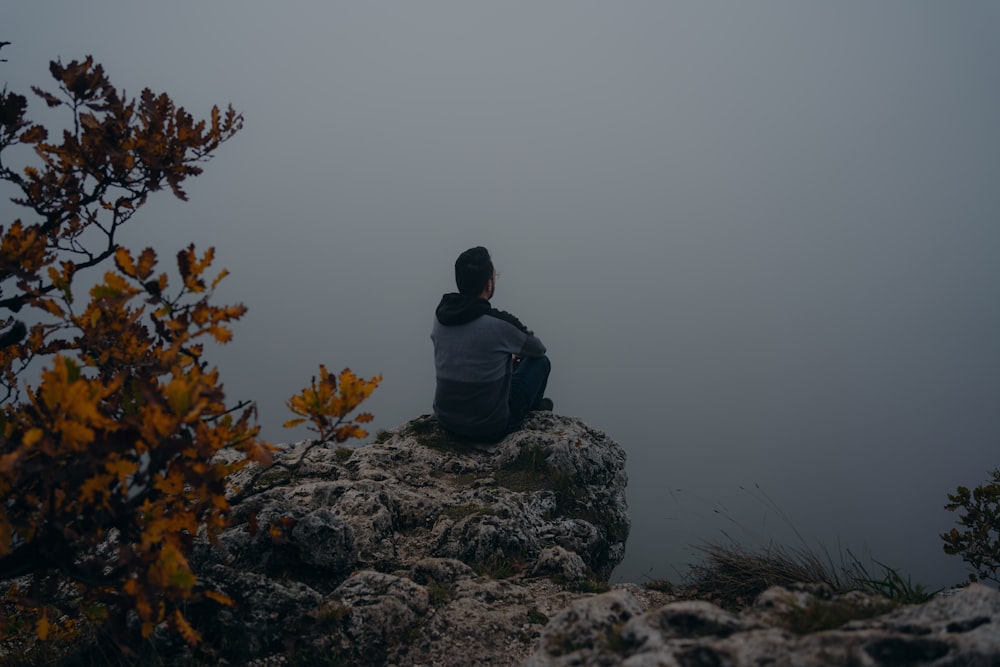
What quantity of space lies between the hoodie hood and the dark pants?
50.9 inches

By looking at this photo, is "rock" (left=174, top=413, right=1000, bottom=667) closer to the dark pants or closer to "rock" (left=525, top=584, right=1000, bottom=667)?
"rock" (left=525, top=584, right=1000, bottom=667)

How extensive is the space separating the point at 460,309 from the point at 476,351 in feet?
1.90

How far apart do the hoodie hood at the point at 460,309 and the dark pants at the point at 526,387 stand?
1.29 m

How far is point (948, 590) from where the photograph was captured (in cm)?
561

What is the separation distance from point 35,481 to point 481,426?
17.6 ft

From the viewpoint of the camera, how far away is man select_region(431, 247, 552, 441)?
782cm

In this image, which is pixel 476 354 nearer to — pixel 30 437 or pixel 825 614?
pixel 825 614

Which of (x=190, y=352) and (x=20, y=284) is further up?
(x=20, y=284)

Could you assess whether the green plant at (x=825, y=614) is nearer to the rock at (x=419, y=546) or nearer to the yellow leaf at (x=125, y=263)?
the rock at (x=419, y=546)

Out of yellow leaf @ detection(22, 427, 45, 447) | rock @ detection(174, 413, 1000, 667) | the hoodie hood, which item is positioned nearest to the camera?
yellow leaf @ detection(22, 427, 45, 447)

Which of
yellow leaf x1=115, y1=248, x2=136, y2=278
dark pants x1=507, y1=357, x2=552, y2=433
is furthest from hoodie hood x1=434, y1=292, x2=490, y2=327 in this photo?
yellow leaf x1=115, y1=248, x2=136, y2=278

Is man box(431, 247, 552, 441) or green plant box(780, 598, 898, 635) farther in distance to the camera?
man box(431, 247, 552, 441)

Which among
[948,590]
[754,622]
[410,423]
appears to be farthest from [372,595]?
[948,590]

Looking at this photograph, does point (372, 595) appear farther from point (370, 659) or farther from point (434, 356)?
point (434, 356)
